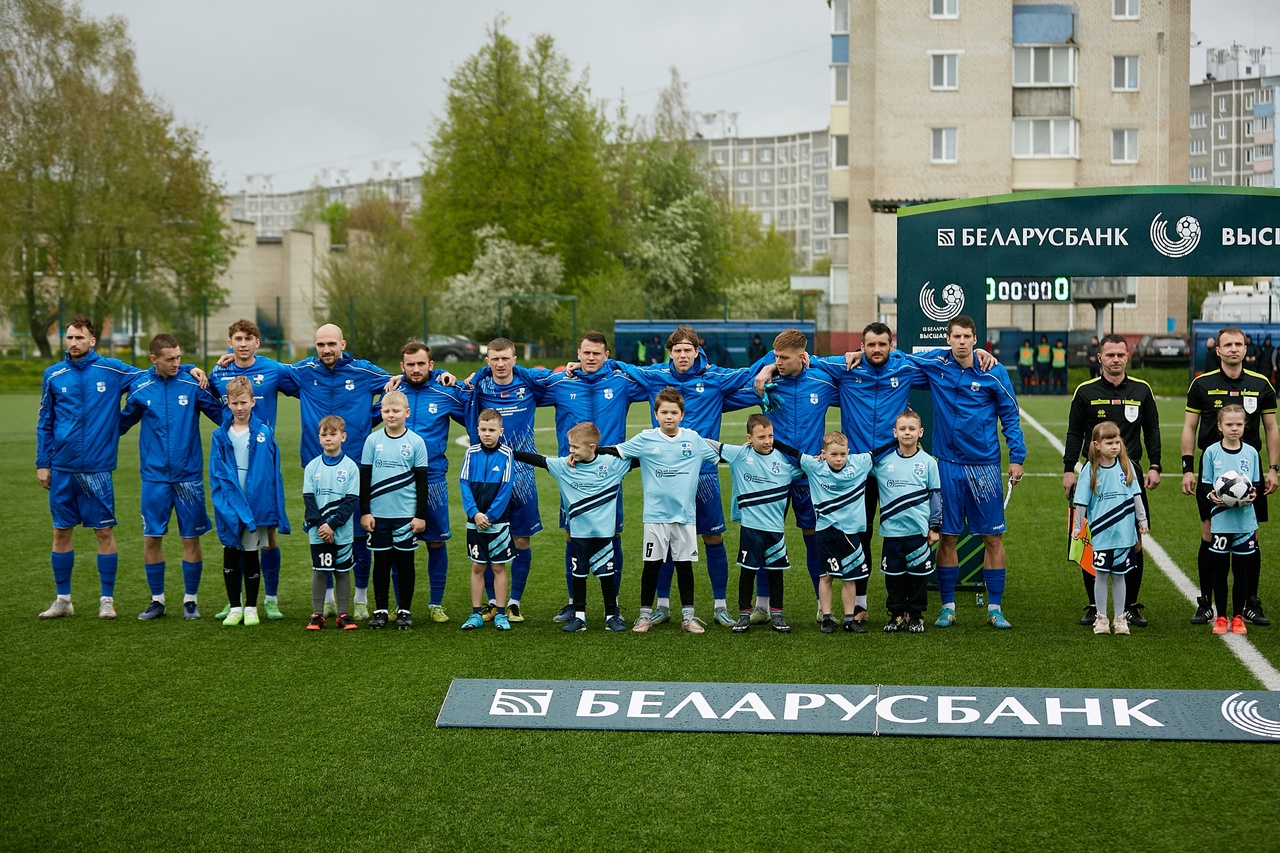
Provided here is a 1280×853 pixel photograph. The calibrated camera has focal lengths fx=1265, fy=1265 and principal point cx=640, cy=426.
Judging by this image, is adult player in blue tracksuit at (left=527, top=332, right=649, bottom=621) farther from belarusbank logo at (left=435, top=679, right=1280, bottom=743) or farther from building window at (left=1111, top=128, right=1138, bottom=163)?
building window at (left=1111, top=128, right=1138, bottom=163)

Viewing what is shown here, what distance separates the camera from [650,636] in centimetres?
791

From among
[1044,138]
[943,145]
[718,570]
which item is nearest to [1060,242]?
[718,570]

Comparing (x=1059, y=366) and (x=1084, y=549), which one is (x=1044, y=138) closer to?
(x=1059, y=366)

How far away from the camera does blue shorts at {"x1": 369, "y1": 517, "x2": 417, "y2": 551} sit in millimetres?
8094

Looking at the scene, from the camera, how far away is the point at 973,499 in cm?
818

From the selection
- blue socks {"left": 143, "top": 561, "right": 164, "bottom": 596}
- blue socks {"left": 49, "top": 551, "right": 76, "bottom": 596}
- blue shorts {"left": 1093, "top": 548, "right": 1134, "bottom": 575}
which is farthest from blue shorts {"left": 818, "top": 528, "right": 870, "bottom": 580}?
blue socks {"left": 49, "top": 551, "right": 76, "bottom": 596}

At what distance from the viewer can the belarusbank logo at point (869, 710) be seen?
5.97m

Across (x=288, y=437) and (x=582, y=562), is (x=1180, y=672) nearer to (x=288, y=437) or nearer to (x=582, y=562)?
(x=582, y=562)

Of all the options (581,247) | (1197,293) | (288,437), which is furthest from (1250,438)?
(1197,293)

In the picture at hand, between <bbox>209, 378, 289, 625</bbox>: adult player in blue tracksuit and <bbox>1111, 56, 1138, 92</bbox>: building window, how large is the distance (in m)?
42.4

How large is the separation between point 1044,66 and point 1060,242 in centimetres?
3899

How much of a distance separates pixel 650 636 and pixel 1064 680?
2488 mm

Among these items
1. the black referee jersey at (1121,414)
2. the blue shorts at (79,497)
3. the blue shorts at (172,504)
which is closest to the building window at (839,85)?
the black referee jersey at (1121,414)

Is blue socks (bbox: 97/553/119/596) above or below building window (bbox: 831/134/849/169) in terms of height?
below
